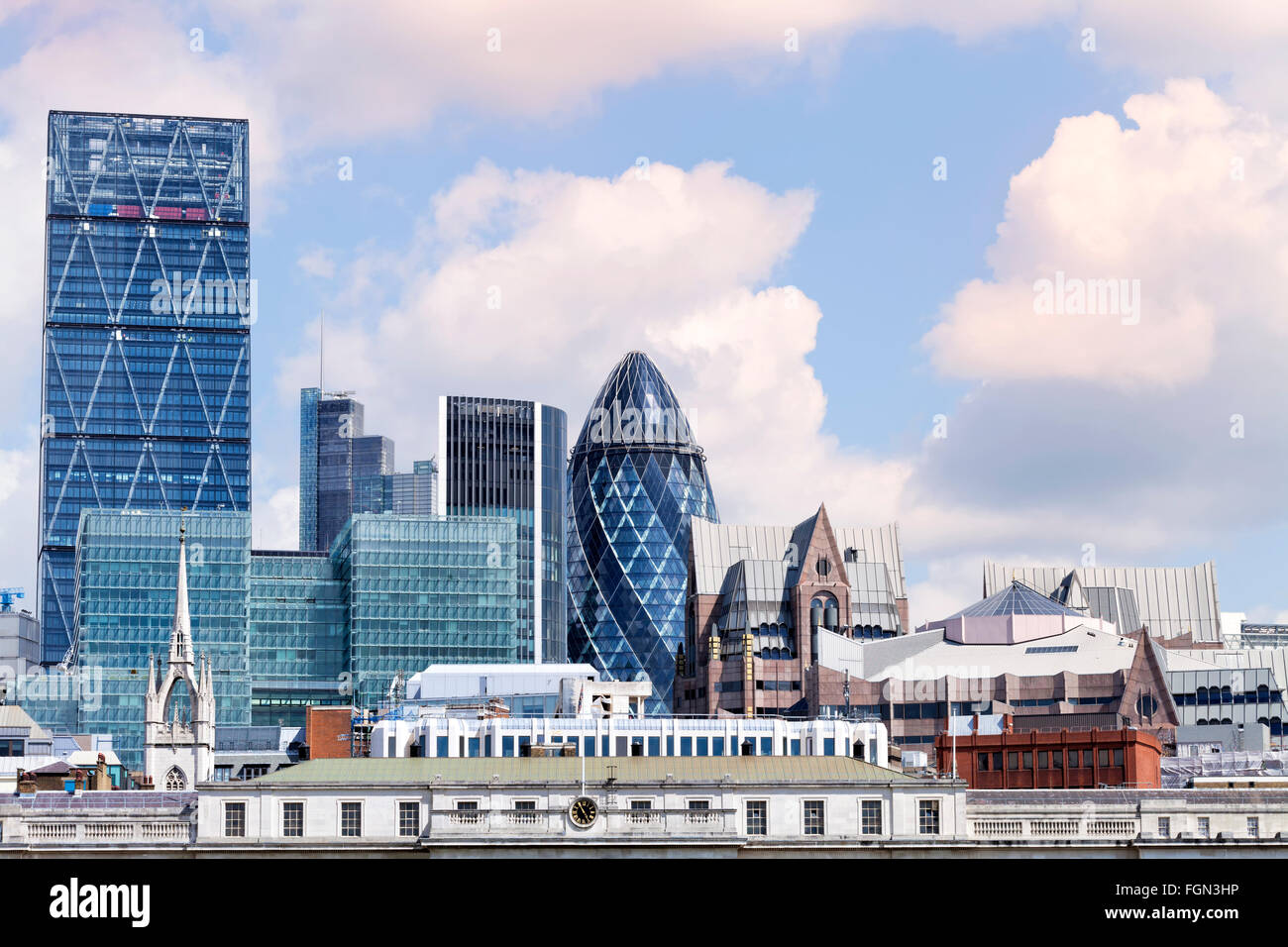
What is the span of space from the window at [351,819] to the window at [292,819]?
223 cm

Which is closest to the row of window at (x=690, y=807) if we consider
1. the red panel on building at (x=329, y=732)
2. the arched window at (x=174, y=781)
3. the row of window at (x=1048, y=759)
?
the row of window at (x=1048, y=759)

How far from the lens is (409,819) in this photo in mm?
124438

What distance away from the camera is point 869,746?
15512cm

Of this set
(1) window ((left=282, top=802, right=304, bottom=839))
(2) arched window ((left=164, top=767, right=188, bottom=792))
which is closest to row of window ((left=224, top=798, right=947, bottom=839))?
(1) window ((left=282, top=802, right=304, bottom=839))

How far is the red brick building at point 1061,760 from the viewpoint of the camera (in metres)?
165

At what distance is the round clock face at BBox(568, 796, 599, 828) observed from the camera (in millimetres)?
119812

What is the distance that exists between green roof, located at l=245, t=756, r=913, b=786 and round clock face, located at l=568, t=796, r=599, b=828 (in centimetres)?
385

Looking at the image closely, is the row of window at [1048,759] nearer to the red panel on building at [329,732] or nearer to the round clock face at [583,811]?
the red panel on building at [329,732]

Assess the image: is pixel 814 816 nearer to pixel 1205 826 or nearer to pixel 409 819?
pixel 409 819

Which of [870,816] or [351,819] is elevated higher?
[351,819]

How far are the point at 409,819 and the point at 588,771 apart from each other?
34.3 ft

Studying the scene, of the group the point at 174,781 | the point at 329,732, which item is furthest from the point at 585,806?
the point at 174,781
